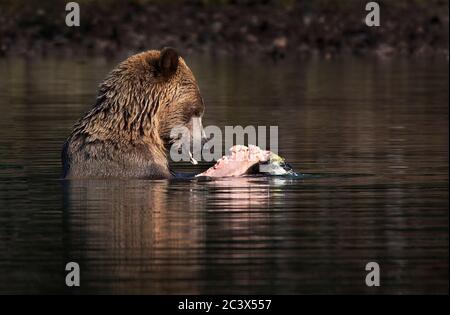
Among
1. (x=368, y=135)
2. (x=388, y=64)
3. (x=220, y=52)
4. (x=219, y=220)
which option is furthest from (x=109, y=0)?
(x=219, y=220)

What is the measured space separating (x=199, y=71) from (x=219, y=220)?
23.2 metres

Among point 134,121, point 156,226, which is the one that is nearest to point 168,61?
point 134,121

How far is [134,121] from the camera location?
48.3 feet

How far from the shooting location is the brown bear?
14.6 metres

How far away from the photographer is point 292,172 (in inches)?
608

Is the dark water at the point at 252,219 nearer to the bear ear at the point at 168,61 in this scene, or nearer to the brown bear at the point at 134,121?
the brown bear at the point at 134,121

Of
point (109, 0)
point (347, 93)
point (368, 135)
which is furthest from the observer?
point (109, 0)

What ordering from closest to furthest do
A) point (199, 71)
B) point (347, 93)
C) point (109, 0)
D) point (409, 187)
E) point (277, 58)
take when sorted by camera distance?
1. point (409, 187)
2. point (347, 93)
3. point (199, 71)
4. point (277, 58)
5. point (109, 0)

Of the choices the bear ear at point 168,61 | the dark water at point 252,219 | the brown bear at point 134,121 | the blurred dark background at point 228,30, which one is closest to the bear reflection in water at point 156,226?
the dark water at point 252,219

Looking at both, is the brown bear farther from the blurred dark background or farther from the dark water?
the blurred dark background

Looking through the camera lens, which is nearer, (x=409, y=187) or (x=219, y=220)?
(x=219, y=220)

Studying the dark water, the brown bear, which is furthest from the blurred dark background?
the brown bear

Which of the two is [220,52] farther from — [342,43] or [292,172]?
[292,172]

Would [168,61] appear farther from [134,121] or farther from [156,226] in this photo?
[156,226]
